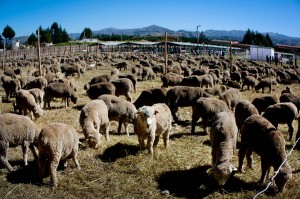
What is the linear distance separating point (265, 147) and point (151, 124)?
338 cm

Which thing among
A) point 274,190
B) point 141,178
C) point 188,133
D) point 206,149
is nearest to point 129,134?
point 188,133

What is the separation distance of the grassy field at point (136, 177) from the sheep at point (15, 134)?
0.49 m

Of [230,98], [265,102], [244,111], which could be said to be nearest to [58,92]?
[230,98]

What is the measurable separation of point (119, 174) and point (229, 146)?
10.2 ft

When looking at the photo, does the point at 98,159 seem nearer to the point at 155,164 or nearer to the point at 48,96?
the point at 155,164

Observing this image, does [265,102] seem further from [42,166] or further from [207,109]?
[42,166]

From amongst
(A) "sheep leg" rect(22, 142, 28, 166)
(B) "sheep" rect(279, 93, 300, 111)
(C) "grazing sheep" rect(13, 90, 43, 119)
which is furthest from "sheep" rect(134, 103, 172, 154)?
(B) "sheep" rect(279, 93, 300, 111)

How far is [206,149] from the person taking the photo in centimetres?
1059

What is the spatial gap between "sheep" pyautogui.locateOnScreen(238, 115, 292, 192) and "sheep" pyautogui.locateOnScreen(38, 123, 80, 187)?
15.9ft

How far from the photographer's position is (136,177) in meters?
8.32

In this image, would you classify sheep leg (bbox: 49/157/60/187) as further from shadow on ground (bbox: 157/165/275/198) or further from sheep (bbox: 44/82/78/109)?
sheep (bbox: 44/82/78/109)

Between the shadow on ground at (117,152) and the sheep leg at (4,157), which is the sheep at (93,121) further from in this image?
the sheep leg at (4,157)

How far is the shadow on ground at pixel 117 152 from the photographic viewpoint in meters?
9.44

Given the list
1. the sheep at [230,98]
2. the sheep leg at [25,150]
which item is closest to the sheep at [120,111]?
the sheep leg at [25,150]
